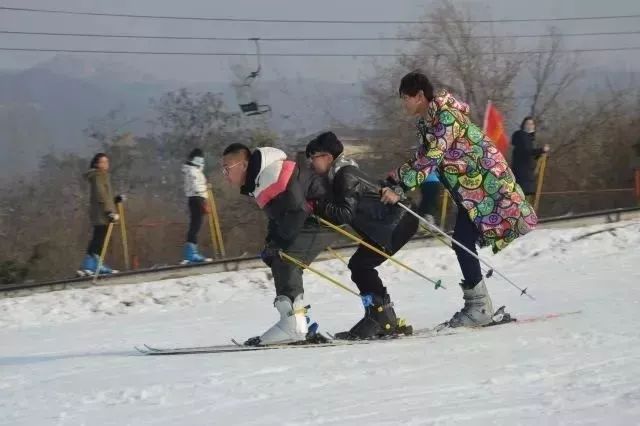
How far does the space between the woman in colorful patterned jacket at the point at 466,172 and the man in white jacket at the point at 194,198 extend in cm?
654

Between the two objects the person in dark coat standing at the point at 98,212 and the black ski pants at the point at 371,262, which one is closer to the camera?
the black ski pants at the point at 371,262

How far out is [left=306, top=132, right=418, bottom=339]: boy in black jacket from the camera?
625cm

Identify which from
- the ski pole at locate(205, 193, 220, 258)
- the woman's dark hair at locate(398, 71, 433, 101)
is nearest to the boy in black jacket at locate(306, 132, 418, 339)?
the woman's dark hair at locate(398, 71, 433, 101)

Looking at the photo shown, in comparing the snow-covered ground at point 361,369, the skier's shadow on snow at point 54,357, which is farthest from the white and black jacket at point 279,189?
the skier's shadow on snow at point 54,357

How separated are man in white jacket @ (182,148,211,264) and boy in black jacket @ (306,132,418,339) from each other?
249 inches

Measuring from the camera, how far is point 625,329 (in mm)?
5676

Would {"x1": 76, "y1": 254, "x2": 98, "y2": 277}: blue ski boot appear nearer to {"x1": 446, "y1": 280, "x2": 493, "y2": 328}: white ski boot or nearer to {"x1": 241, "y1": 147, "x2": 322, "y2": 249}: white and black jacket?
{"x1": 241, "y1": 147, "x2": 322, "y2": 249}: white and black jacket

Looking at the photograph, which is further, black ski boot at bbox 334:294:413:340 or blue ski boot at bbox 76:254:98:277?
blue ski boot at bbox 76:254:98:277

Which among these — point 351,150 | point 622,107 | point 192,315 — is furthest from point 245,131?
point 192,315

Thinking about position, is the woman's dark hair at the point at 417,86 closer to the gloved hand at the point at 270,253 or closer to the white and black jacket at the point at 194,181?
the gloved hand at the point at 270,253

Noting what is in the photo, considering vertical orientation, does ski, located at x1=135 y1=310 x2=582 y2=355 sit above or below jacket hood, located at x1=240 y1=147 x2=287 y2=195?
below

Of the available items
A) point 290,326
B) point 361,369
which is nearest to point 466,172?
point 290,326

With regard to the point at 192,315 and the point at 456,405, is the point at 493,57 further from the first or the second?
the point at 456,405

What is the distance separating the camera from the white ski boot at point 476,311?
6465mm
